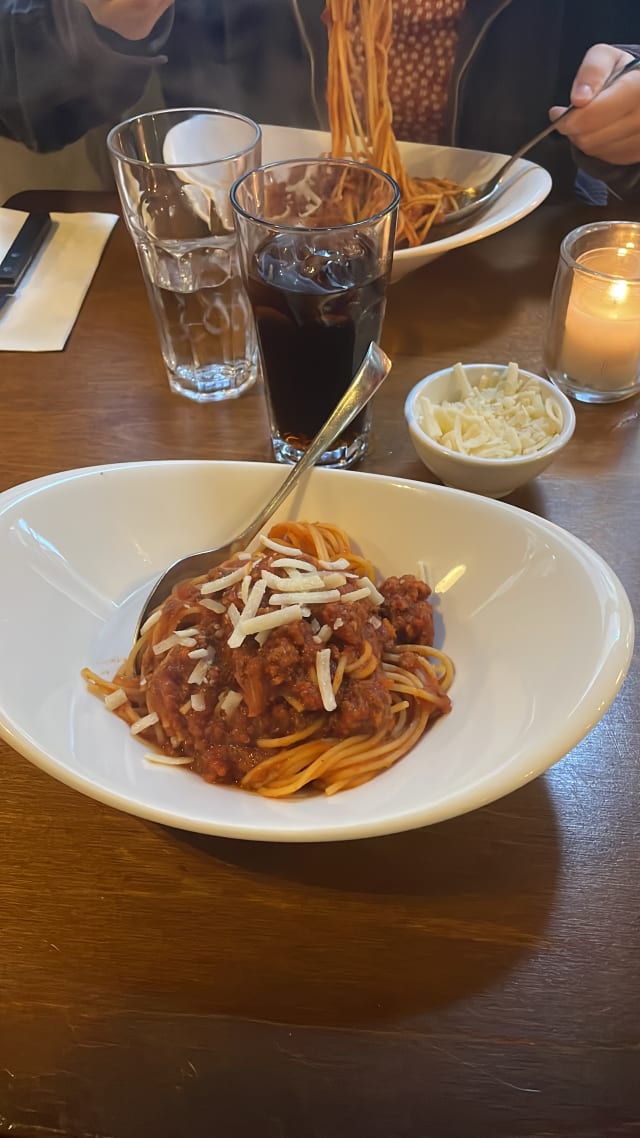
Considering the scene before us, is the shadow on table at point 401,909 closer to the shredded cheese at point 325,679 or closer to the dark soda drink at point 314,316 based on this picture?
the shredded cheese at point 325,679

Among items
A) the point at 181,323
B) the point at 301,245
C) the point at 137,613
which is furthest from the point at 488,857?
the point at 181,323

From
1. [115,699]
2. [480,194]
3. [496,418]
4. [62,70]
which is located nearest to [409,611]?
[115,699]

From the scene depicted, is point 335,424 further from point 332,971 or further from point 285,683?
point 332,971

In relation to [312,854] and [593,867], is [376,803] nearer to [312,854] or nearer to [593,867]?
[312,854]

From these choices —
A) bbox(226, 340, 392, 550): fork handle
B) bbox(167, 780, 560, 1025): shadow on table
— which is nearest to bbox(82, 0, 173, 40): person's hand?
bbox(226, 340, 392, 550): fork handle

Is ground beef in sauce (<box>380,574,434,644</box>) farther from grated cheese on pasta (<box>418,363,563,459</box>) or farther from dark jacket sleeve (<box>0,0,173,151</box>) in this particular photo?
dark jacket sleeve (<box>0,0,173,151</box>)
